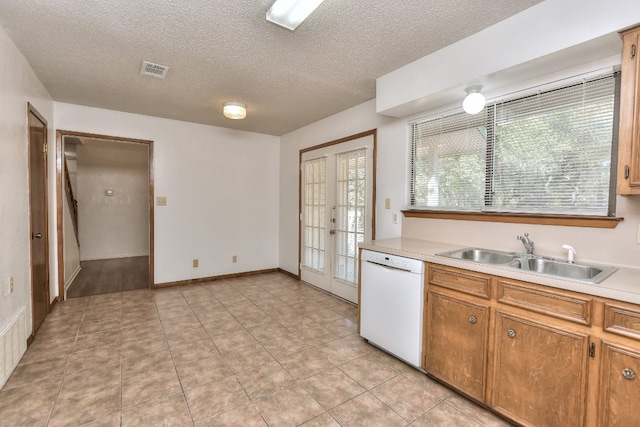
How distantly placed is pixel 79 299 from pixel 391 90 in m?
4.44

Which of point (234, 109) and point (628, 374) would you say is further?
point (234, 109)

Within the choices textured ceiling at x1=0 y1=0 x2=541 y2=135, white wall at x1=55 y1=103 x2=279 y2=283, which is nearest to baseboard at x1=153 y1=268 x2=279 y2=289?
white wall at x1=55 y1=103 x2=279 y2=283

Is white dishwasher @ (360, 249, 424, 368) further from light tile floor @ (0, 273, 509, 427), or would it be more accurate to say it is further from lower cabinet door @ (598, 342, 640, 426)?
lower cabinet door @ (598, 342, 640, 426)

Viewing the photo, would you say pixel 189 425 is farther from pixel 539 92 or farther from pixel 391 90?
pixel 539 92

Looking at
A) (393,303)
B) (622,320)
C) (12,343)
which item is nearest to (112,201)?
(12,343)

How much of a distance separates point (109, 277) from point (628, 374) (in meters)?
6.00

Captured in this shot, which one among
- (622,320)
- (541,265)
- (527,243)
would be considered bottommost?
(622,320)

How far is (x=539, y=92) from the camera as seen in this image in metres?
2.06

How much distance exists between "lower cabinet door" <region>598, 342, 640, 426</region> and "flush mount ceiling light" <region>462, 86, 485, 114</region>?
161 cm

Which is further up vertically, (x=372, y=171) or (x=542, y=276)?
(x=372, y=171)

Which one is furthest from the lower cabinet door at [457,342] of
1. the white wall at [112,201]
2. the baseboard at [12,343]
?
the white wall at [112,201]

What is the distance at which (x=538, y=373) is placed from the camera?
158 cm

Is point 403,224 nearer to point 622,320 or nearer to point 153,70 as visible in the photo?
point 622,320

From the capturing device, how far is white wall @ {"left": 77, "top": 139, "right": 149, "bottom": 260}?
618 centimetres
